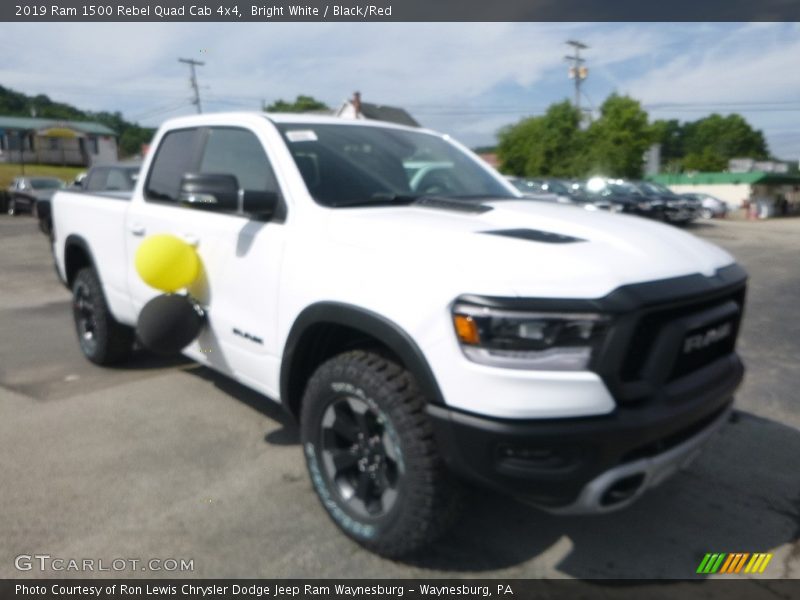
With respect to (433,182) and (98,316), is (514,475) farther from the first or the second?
(98,316)

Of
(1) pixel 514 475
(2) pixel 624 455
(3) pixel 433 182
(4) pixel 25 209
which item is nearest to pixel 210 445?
(3) pixel 433 182

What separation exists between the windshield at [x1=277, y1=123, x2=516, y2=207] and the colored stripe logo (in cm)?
208

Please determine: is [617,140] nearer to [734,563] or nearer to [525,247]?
[734,563]

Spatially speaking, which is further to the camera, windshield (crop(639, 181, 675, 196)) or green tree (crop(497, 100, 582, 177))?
green tree (crop(497, 100, 582, 177))

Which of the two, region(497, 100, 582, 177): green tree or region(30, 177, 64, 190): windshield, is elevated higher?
region(497, 100, 582, 177): green tree

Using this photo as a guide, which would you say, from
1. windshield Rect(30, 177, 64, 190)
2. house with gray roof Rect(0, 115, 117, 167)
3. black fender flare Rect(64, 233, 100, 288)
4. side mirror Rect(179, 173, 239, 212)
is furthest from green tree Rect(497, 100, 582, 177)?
side mirror Rect(179, 173, 239, 212)

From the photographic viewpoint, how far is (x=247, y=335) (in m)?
3.35

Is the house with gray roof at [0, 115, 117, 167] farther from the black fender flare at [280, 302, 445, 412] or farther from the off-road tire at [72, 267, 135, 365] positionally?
the black fender flare at [280, 302, 445, 412]

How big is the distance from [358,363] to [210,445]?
1626 mm

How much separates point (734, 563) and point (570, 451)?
3.94ft

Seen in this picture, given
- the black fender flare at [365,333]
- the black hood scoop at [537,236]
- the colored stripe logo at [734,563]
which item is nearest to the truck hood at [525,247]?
the black hood scoop at [537,236]

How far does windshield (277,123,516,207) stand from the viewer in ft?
10.8

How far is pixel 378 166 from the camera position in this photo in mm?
3588

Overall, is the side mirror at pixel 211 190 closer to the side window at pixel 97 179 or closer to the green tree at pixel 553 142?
the side window at pixel 97 179
